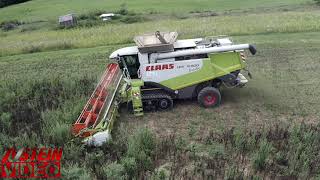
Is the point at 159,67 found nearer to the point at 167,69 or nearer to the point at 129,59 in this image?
the point at 167,69

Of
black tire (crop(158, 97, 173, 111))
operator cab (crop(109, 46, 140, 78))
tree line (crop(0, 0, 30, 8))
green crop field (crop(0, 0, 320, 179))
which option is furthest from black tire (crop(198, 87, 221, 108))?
tree line (crop(0, 0, 30, 8))

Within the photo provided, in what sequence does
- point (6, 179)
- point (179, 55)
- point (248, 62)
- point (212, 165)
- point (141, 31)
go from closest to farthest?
point (6, 179)
point (212, 165)
point (179, 55)
point (248, 62)
point (141, 31)

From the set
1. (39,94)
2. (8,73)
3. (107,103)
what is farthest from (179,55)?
(8,73)

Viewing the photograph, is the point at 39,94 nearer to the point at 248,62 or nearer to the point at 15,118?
the point at 15,118

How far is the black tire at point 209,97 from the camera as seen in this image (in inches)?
462

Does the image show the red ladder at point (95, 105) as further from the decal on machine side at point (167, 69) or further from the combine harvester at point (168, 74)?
the decal on machine side at point (167, 69)

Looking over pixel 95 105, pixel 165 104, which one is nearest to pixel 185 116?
pixel 165 104

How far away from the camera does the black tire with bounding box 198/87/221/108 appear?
38.5 feet

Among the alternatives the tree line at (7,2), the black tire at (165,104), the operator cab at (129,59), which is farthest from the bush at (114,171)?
the tree line at (7,2)

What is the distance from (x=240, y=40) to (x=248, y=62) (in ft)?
12.6

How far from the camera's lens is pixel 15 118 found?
11.4m

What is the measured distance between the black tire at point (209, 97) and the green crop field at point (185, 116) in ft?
0.74

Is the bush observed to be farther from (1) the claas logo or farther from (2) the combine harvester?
(1) the claas logo

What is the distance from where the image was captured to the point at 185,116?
1149 centimetres
